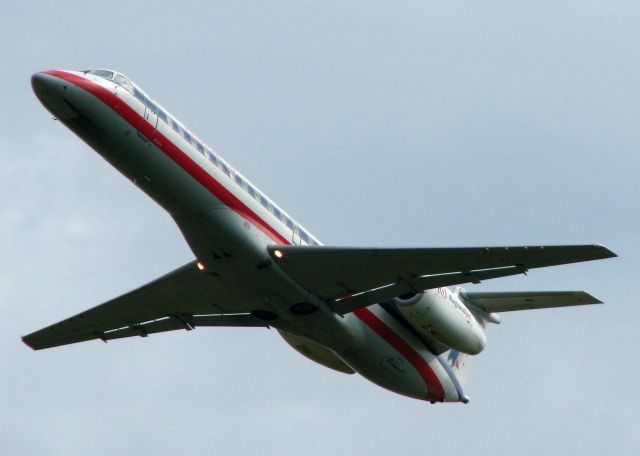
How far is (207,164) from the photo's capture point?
92.6 ft

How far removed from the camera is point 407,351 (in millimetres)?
32906

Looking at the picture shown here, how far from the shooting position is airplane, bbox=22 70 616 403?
27359 mm

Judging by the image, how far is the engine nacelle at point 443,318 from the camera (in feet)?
104

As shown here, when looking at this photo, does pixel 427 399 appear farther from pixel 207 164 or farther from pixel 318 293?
pixel 207 164

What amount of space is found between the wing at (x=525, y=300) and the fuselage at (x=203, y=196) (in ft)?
13.2

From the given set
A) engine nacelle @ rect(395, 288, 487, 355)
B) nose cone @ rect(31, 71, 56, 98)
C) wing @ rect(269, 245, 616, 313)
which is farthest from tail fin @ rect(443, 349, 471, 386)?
nose cone @ rect(31, 71, 56, 98)

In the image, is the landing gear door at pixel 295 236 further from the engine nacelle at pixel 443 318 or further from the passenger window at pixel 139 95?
the passenger window at pixel 139 95

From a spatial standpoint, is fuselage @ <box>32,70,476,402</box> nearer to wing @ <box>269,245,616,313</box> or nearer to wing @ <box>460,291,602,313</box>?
wing @ <box>269,245,616,313</box>

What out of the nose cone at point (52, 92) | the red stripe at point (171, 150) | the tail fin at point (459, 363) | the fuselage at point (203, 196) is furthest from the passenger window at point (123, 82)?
the tail fin at point (459, 363)

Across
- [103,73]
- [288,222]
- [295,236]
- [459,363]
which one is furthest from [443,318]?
[103,73]

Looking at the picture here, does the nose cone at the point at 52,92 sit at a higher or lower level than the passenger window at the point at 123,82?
lower

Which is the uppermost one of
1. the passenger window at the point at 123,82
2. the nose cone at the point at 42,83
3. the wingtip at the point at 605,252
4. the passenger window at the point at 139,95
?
the passenger window at the point at 123,82

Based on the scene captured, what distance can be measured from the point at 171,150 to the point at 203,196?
50.4 inches

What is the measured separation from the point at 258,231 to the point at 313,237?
3.13 metres
